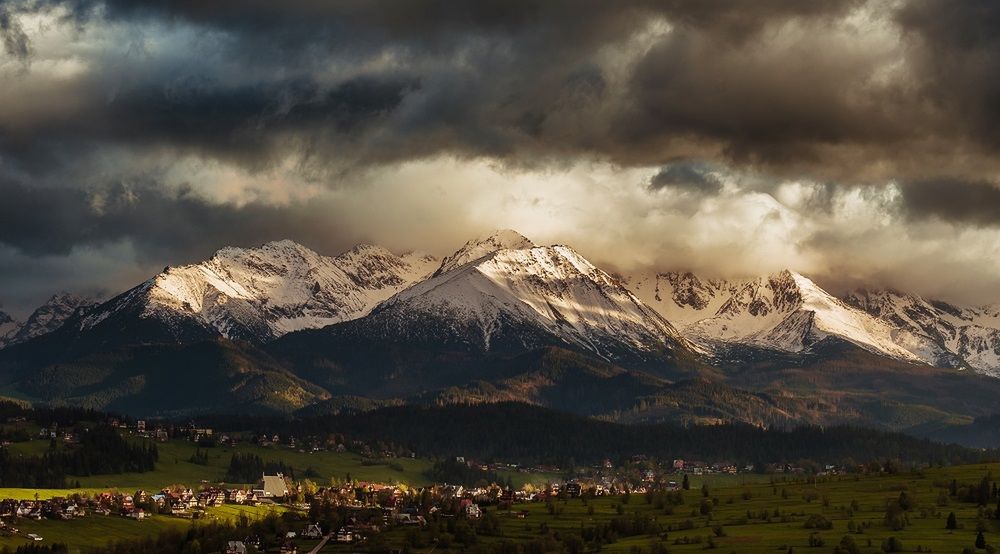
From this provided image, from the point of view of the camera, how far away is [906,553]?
19950 centimetres

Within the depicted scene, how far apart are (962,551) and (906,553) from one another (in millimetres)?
6445

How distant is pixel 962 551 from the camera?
197125 millimetres
